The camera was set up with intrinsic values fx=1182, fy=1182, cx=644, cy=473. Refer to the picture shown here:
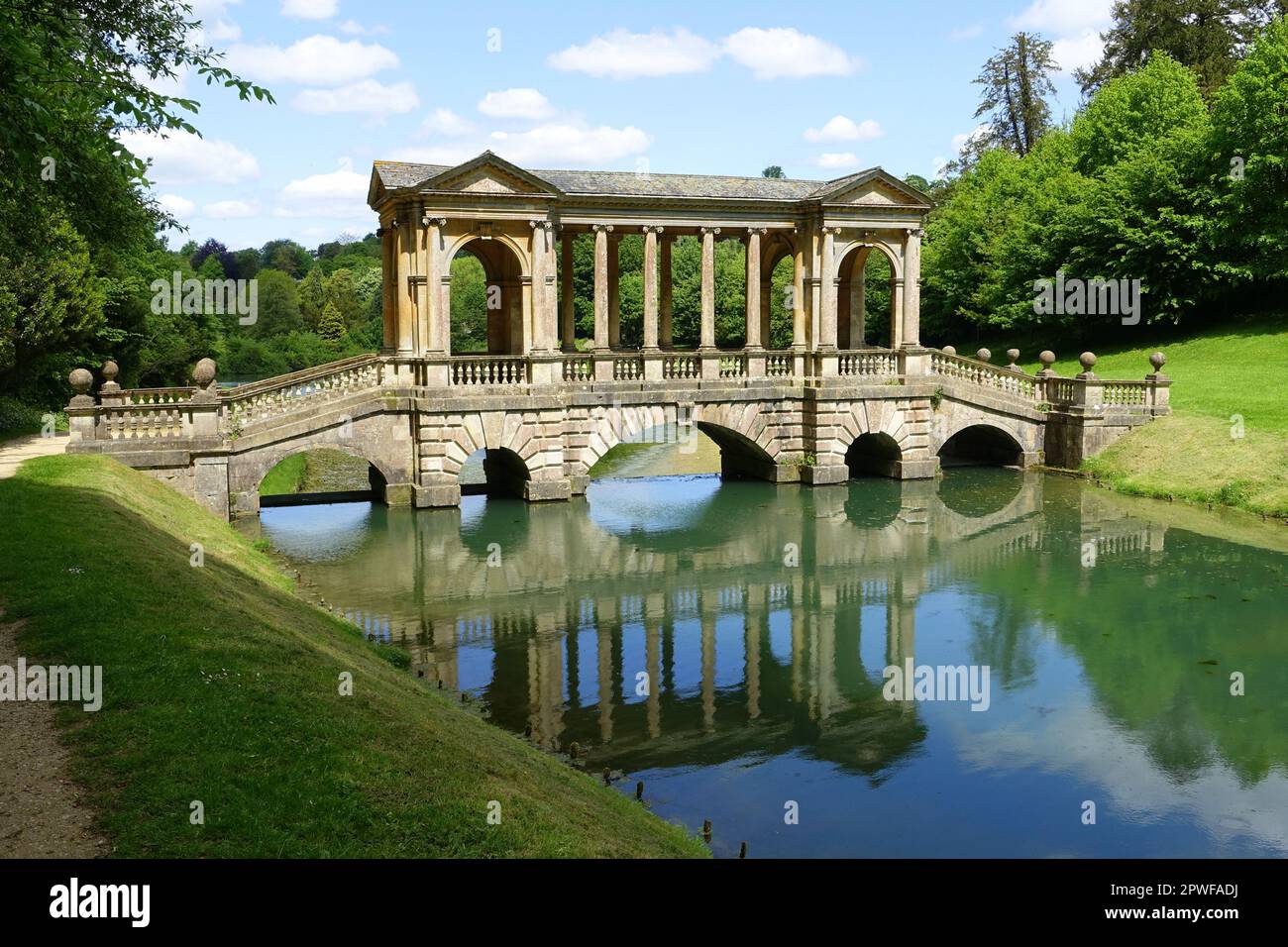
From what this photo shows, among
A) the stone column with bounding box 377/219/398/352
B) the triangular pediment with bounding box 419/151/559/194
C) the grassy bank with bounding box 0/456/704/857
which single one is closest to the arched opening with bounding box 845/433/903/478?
the triangular pediment with bounding box 419/151/559/194

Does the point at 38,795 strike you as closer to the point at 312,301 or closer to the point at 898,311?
the point at 898,311

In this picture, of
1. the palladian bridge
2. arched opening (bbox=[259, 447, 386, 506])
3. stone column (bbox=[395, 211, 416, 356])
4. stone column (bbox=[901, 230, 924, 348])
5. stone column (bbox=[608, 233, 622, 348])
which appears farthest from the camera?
stone column (bbox=[608, 233, 622, 348])

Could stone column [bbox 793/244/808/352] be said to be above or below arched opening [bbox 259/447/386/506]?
above

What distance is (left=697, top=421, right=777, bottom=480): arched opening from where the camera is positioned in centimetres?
3628

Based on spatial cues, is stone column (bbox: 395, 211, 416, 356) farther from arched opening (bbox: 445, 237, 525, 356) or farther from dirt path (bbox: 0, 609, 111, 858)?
dirt path (bbox: 0, 609, 111, 858)

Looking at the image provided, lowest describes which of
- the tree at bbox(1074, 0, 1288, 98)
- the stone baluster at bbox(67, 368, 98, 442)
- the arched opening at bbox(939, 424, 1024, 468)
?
the arched opening at bbox(939, 424, 1024, 468)

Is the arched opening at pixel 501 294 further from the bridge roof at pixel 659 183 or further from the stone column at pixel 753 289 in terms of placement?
the stone column at pixel 753 289

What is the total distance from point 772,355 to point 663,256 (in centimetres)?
609

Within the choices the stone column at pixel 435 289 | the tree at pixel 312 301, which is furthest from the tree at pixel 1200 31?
the tree at pixel 312 301

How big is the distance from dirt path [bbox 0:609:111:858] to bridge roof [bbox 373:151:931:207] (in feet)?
75.6

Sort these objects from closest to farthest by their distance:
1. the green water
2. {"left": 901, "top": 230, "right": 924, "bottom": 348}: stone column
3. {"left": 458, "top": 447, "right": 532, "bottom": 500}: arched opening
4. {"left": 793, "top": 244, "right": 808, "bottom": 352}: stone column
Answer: the green water → {"left": 458, "top": 447, "right": 532, "bottom": 500}: arched opening → {"left": 793, "top": 244, "right": 808, "bottom": 352}: stone column → {"left": 901, "top": 230, "right": 924, "bottom": 348}: stone column
